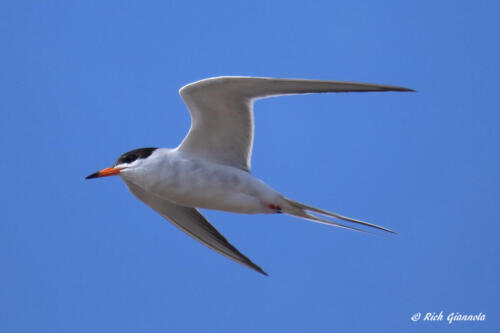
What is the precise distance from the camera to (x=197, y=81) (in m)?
6.31

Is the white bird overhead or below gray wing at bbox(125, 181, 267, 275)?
overhead

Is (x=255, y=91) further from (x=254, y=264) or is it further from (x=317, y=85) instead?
(x=254, y=264)

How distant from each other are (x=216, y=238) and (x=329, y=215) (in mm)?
1312

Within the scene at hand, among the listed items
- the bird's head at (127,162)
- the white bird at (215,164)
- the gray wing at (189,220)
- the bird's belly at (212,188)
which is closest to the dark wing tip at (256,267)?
the white bird at (215,164)

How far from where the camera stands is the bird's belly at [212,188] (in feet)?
21.4

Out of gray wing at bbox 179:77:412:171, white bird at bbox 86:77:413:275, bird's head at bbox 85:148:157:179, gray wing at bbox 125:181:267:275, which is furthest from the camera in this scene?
gray wing at bbox 125:181:267:275

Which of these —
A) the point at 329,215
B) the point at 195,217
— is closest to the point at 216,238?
the point at 195,217

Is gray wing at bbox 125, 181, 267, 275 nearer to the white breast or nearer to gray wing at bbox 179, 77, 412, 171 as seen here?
the white breast

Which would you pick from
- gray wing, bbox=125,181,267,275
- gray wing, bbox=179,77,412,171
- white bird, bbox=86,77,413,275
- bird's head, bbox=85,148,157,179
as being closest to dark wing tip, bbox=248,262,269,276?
white bird, bbox=86,77,413,275

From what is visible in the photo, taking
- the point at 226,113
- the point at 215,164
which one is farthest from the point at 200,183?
the point at 226,113

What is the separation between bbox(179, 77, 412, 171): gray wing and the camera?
241 inches

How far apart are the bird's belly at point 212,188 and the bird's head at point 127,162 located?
25 cm

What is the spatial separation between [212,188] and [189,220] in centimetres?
93

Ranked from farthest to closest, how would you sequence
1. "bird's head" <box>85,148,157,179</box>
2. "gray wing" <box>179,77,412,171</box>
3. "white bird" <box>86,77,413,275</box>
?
1. "bird's head" <box>85,148,157,179</box>
2. "white bird" <box>86,77,413,275</box>
3. "gray wing" <box>179,77,412,171</box>
